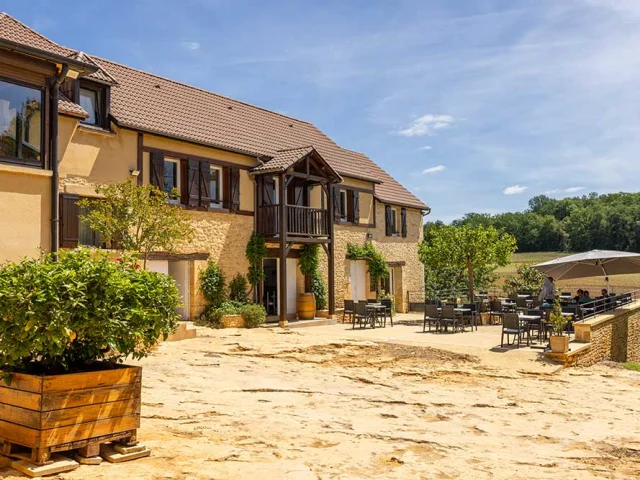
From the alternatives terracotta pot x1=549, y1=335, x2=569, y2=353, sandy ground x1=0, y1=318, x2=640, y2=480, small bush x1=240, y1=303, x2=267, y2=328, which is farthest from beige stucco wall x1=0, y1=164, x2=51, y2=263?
terracotta pot x1=549, y1=335, x2=569, y2=353

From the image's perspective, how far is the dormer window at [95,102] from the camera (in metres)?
14.6

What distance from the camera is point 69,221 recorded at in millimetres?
13477

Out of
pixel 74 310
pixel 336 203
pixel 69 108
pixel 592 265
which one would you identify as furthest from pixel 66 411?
pixel 592 265

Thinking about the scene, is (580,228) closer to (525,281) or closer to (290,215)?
(525,281)

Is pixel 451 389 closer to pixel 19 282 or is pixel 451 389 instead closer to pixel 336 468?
pixel 336 468

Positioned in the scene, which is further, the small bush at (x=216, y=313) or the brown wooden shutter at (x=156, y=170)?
the small bush at (x=216, y=313)

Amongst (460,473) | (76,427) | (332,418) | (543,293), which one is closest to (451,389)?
(332,418)

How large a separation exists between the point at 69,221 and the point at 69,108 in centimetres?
257

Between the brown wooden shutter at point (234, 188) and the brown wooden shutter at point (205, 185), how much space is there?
0.88 m

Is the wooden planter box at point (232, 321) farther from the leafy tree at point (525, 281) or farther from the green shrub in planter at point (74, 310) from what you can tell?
the leafy tree at point (525, 281)

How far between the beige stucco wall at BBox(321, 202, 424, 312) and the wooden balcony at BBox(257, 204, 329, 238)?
1.82 metres

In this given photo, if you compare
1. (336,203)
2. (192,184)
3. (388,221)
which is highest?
(336,203)

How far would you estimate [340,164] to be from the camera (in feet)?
77.5

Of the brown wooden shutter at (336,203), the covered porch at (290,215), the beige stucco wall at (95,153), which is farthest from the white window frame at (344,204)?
the beige stucco wall at (95,153)
